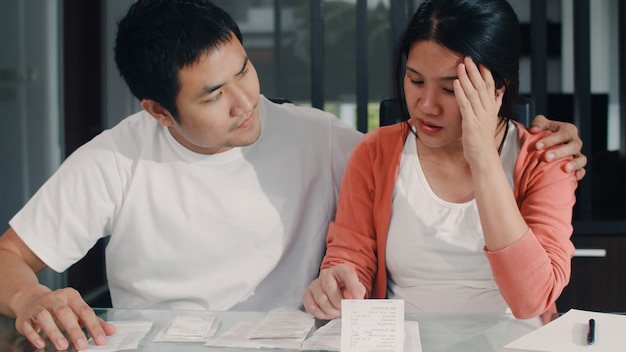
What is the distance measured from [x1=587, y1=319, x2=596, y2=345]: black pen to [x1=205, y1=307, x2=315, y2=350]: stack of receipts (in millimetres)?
427

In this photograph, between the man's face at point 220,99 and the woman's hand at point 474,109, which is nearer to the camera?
the woman's hand at point 474,109

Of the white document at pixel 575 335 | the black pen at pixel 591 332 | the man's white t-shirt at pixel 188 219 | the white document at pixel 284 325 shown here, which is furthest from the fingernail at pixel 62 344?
the black pen at pixel 591 332

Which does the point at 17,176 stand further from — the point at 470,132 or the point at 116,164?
the point at 470,132

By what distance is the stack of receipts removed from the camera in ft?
3.65

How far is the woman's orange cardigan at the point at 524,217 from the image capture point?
4.10 feet

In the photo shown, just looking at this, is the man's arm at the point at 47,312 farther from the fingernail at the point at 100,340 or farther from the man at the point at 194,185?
the man at the point at 194,185

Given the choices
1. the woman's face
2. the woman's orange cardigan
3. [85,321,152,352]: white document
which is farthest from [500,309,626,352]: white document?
[85,321,152,352]: white document

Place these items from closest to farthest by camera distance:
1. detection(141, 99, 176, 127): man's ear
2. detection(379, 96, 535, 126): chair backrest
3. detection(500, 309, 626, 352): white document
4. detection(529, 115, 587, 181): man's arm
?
1. detection(500, 309, 626, 352): white document
2. detection(529, 115, 587, 181): man's arm
3. detection(141, 99, 176, 127): man's ear
4. detection(379, 96, 535, 126): chair backrest

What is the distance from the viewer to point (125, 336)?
1168 millimetres

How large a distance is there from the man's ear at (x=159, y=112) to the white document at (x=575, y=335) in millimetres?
872

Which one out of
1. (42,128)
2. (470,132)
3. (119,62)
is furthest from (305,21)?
(470,132)

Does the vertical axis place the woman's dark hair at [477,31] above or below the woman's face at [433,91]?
above

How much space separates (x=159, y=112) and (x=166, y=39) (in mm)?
176

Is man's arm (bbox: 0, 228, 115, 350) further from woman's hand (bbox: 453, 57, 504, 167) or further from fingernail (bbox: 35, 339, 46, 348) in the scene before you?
woman's hand (bbox: 453, 57, 504, 167)
